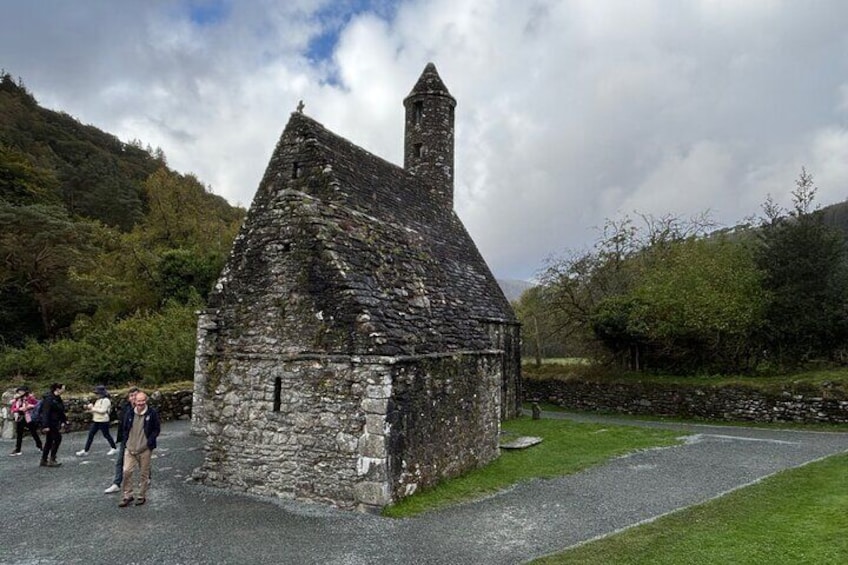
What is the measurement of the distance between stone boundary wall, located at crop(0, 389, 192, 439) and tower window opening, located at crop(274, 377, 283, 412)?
1128 centimetres

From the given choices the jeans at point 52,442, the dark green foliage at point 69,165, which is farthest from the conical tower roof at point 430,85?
the dark green foliage at point 69,165

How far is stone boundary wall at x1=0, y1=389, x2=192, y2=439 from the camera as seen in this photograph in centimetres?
1642

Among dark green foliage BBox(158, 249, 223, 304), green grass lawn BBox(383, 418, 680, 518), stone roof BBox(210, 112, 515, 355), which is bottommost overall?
green grass lawn BBox(383, 418, 680, 518)

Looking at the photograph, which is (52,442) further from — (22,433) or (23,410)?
(23,410)

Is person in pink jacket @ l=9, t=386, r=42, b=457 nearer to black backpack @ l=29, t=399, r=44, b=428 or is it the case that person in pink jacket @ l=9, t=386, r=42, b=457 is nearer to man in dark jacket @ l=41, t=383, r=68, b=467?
black backpack @ l=29, t=399, r=44, b=428

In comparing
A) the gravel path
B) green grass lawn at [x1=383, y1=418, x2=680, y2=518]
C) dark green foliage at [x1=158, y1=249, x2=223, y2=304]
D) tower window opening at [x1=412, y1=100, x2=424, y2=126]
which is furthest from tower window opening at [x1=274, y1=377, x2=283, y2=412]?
dark green foliage at [x1=158, y1=249, x2=223, y2=304]

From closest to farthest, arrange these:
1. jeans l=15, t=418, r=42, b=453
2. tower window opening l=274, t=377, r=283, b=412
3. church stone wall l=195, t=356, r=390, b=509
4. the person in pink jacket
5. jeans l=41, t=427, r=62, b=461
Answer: church stone wall l=195, t=356, r=390, b=509 < tower window opening l=274, t=377, r=283, b=412 < jeans l=41, t=427, r=62, b=461 < jeans l=15, t=418, r=42, b=453 < the person in pink jacket

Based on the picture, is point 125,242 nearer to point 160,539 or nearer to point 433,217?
point 433,217

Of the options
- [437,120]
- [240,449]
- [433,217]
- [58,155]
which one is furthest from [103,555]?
[58,155]

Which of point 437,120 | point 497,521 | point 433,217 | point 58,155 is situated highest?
point 58,155

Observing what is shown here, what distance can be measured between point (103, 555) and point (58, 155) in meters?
61.1

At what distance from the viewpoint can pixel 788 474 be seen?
1186cm

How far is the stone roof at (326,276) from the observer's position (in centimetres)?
1023

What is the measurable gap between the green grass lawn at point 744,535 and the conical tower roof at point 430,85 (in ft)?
65.1
